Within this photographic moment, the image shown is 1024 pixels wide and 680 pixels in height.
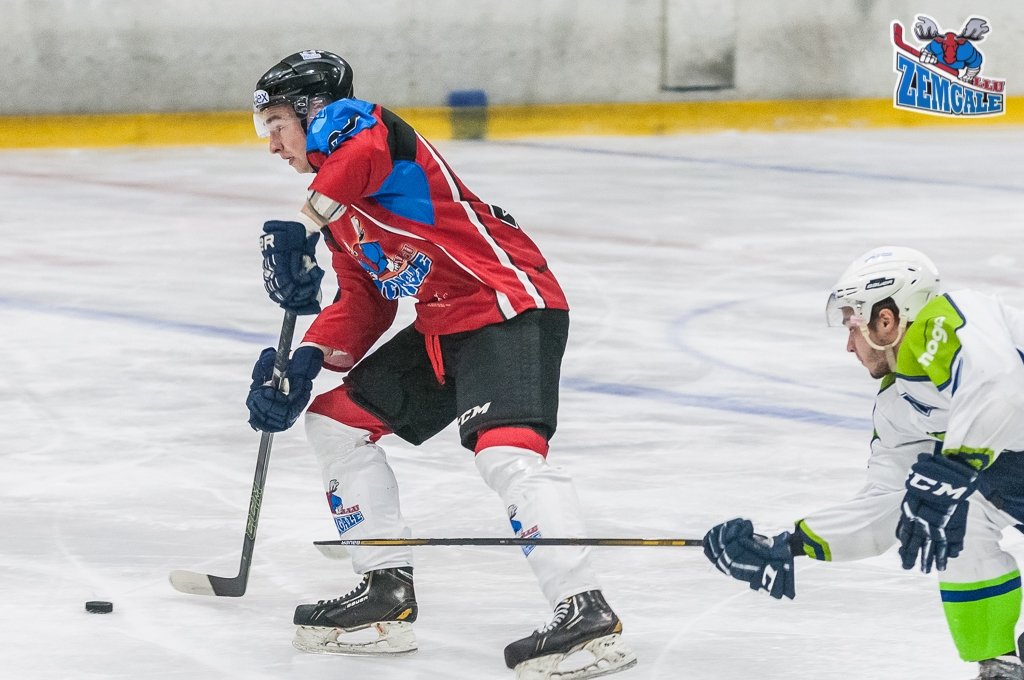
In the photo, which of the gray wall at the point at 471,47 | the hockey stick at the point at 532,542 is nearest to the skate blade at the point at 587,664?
the hockey stick at the point at 532,542

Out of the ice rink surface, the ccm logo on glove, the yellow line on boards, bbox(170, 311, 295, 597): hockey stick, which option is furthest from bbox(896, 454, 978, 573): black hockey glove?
the yellow line on boards

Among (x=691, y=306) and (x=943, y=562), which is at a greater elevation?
(x=943, y=562)

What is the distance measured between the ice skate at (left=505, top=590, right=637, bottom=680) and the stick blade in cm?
69

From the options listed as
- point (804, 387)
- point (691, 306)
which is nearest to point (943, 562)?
point (804, 387)

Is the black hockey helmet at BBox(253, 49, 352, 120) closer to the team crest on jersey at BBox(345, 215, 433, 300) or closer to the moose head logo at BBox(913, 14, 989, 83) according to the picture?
the team crest on jersey at BBox(345, 215, 433, 300)

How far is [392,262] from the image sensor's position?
3252 mm

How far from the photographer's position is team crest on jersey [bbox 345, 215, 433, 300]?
3.23 meters

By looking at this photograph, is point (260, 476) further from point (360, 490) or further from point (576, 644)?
point (576, 644)

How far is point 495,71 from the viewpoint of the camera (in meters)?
11.5

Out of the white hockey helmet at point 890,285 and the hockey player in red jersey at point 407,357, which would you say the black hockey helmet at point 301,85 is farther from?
the white hockey helmet at point 890,285

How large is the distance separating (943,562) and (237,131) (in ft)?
28.8

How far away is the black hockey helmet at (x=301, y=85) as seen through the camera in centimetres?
321

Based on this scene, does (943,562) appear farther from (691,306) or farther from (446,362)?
(691,306)

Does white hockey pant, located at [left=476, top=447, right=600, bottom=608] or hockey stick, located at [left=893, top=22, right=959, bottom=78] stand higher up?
white hockey pant, located at [left=476, top=447, right=600, bottom=608]
